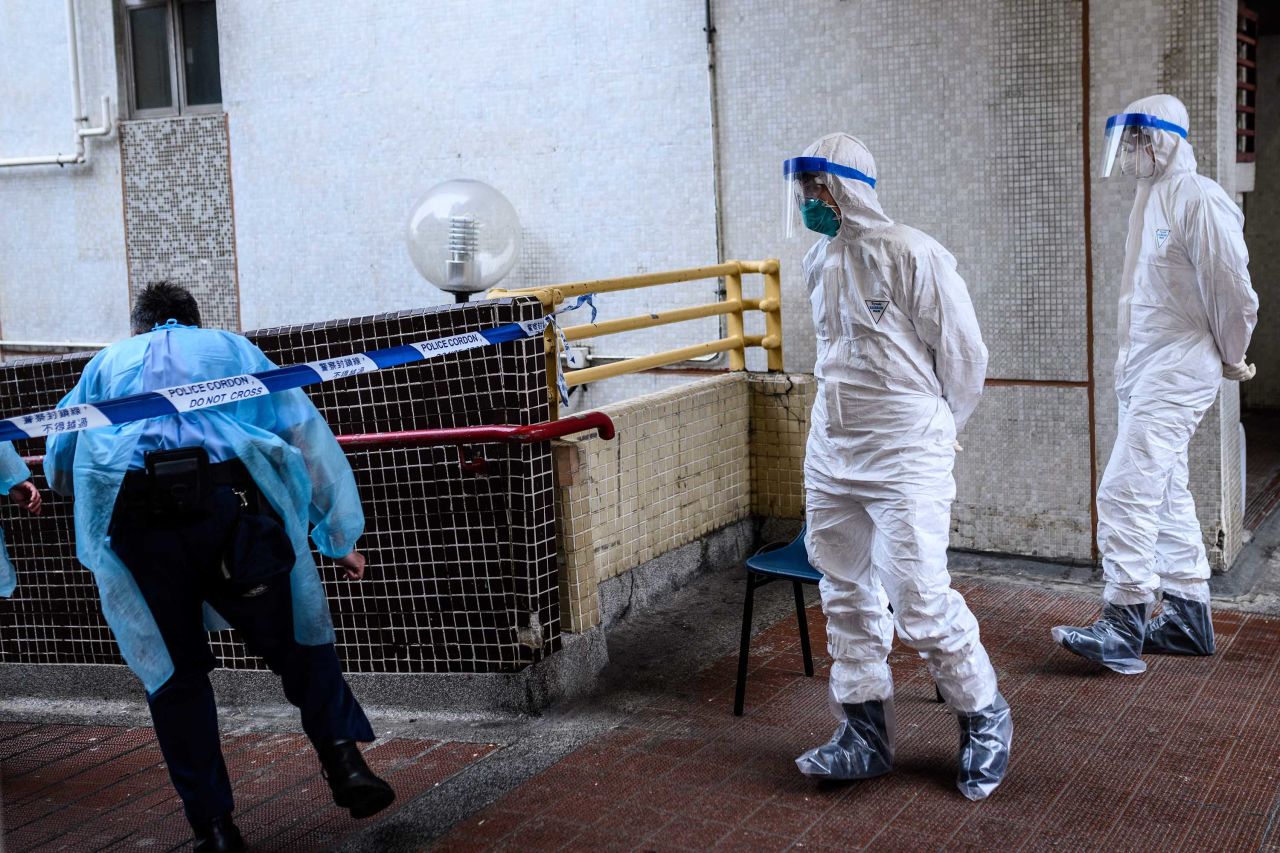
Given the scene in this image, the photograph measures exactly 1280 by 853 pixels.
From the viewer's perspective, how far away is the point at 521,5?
7223 mm

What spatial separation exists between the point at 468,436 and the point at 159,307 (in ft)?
3.66

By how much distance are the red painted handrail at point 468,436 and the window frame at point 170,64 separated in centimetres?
492

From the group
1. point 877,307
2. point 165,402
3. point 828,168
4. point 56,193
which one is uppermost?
point 56,193

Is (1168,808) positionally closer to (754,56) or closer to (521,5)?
(754,56)

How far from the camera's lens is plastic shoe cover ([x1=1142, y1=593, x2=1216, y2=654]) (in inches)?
192

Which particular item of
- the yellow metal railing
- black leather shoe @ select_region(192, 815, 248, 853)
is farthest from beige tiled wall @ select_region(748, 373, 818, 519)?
black leather shoe @ select_region(192, 815, 248, 853)

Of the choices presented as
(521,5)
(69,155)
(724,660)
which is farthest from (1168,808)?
(69,155)

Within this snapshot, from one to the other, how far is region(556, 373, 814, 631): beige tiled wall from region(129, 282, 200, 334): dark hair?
1.36m

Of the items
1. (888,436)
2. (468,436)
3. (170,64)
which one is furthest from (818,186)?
(170,64)

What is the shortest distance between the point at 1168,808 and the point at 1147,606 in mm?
1313

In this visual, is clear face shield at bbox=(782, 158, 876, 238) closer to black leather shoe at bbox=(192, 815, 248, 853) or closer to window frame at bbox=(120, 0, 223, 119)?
black leather shoe at bbox=(192, 815, 248, 853)

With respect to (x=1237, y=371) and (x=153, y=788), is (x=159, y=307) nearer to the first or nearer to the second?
(x=153, y=788)

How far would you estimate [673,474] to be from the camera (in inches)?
226

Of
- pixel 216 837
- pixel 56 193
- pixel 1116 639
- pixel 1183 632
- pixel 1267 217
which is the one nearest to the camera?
pixel 216 837
